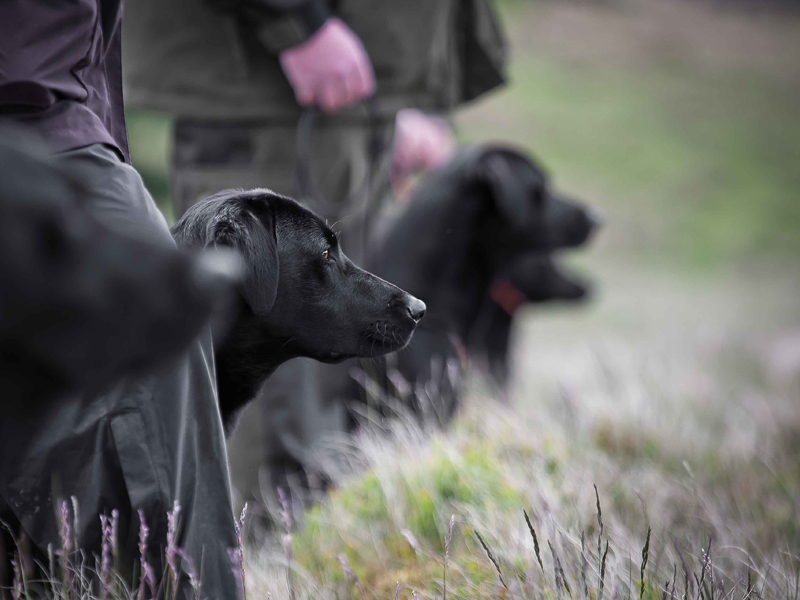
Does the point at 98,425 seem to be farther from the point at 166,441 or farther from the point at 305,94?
the point at 305,94

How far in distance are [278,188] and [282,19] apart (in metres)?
0.64

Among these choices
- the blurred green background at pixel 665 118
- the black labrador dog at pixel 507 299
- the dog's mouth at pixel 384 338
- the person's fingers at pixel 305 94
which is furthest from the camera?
the blurred green background at pixel 665 118

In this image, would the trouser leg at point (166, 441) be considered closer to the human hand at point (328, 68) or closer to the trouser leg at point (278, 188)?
the human hand at point (328, 68)

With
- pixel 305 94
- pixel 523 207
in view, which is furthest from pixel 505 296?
pixel 305 94

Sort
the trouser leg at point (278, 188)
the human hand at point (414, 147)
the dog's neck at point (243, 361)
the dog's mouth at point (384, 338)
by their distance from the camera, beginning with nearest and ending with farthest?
the dog's neck at point (243, 361), the dog's mouth at point (384, 338), the trouser leg at point (278, 188), the human hand at point (414, 147)

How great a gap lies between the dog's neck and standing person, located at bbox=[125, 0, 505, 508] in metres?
1.21

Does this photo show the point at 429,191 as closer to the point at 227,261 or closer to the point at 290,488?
the point at 290,488

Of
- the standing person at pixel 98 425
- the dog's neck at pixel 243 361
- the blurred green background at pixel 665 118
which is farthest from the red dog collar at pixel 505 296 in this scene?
the blurred green background at pixel 665 118

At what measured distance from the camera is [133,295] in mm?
1204

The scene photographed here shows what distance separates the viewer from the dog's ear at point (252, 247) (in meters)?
1.83

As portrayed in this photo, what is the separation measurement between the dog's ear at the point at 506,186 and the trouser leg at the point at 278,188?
44.3 inches

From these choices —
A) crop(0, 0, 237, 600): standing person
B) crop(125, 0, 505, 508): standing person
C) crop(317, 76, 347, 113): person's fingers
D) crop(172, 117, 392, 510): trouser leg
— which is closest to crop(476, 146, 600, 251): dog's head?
crop(125, 0, 505, 508): standing person

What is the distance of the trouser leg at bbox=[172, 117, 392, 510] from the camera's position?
3234 mm

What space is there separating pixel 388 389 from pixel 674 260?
1416 cm
